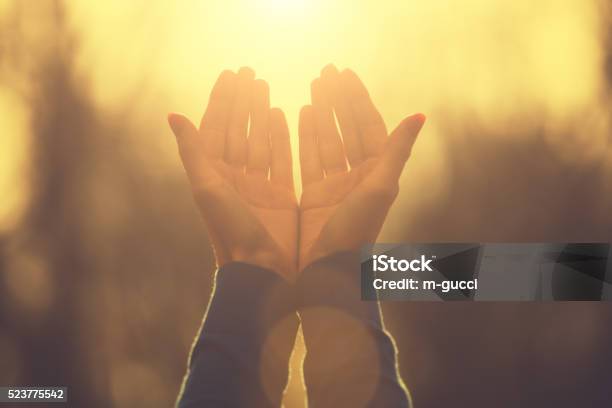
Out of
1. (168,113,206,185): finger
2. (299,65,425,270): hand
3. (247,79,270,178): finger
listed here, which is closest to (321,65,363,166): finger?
(299,65,425,270): hand

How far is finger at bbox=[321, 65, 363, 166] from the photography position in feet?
3.10

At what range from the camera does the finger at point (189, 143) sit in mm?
866

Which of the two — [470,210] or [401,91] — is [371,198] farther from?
[470,210]

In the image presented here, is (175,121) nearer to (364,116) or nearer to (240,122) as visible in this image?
(240,122)

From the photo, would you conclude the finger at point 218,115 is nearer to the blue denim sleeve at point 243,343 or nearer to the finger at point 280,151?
the finger at point 280,151

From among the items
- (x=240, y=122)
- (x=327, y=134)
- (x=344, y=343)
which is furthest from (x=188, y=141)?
(x=344, y=343)

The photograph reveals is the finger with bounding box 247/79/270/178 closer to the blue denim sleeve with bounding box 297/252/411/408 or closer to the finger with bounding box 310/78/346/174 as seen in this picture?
the finger with bounding box 310/78/346/174

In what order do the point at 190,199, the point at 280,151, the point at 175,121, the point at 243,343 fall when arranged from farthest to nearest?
the point at 190,199, the point at 280,151, the point at 175,121, the point at 243,343

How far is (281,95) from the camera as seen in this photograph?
4.53ft

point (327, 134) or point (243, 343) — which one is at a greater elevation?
point (327, 134)

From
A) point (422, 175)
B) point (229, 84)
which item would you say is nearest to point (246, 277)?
point (229, 84)

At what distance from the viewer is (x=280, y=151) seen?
973mm

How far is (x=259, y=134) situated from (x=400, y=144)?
0.23 m

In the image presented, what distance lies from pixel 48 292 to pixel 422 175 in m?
1.14
